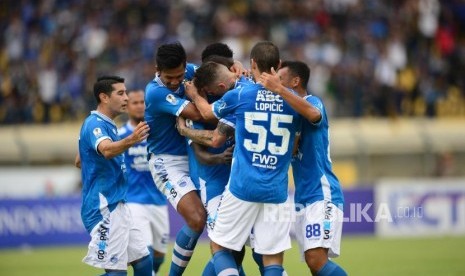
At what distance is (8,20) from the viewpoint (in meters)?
29.4

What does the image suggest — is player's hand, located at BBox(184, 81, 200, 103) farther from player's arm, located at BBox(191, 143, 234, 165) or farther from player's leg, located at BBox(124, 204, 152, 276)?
player's leg, located at BBox(124, 204, 152, 276)

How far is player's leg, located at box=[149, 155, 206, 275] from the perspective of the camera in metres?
11.9

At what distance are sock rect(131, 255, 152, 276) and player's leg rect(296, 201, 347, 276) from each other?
2.00m

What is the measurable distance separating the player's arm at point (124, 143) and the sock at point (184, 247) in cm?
156

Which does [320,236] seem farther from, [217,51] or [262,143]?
[217,51]

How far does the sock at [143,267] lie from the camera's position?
1184 cm

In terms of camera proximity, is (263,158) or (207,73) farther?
(207,73)

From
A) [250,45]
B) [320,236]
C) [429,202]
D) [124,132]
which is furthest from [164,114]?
[250,45]

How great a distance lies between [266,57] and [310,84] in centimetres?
1655

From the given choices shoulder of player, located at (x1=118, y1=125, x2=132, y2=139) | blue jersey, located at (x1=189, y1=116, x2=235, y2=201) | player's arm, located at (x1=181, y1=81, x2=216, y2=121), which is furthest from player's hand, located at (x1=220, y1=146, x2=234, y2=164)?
shoulder of player, located at (x1=118, y1=125, x2=132, y2=139)

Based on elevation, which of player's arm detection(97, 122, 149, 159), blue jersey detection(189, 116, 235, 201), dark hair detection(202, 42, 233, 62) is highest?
dark hair detection(202, 42, 233, 62)

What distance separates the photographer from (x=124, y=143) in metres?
10.9

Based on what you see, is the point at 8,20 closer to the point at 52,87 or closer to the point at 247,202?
the point at 52,87

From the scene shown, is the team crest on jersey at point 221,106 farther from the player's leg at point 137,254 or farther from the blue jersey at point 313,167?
the player's leg at point 137,254
